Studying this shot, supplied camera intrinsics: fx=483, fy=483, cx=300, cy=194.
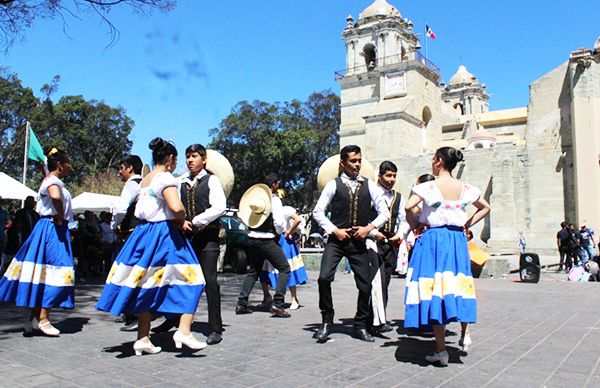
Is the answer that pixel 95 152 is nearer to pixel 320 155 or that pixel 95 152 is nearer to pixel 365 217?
pixel 320 155

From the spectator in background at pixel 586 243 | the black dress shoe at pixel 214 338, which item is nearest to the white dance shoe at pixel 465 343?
the black dress shoe at pixel 214 338

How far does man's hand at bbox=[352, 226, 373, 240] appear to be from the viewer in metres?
4.96

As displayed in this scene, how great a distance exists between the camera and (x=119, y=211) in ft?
18.6

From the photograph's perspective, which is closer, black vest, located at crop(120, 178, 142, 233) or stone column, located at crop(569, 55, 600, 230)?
black vest, located at crop(120, 178, 142, 233)

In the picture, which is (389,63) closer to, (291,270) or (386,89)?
(386,89)

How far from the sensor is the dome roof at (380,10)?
45.6m

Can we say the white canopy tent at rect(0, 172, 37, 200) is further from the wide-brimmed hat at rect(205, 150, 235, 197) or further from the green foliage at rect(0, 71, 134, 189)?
the green foliage at rect(0, 71, 134, 189)

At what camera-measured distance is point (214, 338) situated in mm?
4758

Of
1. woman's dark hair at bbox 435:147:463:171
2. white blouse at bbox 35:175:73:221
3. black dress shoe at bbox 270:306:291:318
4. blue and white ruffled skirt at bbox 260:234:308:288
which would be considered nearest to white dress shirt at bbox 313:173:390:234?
woman's dark hair at bbox 435:147:463:171

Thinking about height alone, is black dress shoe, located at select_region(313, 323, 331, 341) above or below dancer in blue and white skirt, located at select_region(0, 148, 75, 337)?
below

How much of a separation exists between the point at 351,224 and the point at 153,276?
2.05 metres

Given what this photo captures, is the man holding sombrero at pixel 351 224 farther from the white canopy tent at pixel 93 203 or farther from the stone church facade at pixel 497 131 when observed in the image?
the stone church facade at pixel 497 131

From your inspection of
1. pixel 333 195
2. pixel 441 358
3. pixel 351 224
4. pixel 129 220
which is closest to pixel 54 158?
pixel 129 220

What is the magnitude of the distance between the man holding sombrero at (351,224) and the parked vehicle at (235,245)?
9787 mm
